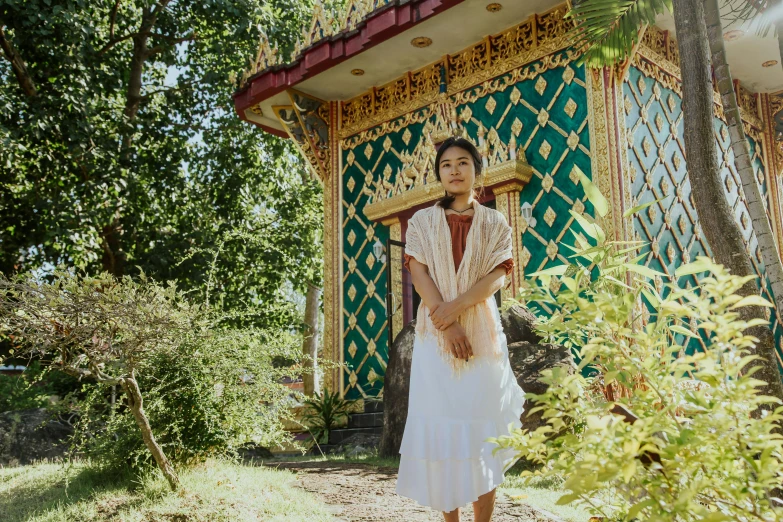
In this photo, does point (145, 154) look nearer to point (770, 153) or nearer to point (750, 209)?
point (770, 153)

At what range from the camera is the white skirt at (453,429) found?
283cm

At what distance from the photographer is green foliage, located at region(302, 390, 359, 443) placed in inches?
377

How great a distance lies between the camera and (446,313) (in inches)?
119

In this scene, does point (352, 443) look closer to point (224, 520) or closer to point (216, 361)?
point (216, 361)

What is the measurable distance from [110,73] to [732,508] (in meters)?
11.8

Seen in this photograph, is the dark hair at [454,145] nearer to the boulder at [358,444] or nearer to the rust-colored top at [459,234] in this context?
the rust-colored top at [459,234]

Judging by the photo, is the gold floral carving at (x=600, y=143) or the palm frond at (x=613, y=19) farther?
the gold floral carving at (x=600, y=143)

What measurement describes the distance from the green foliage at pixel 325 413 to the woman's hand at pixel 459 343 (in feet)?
22.1

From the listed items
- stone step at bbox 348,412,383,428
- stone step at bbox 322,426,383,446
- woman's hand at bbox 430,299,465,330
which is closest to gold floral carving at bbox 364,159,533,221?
stone step at bbox 348,412,383,428

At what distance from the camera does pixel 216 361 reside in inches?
187

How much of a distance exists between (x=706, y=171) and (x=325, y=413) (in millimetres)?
7155

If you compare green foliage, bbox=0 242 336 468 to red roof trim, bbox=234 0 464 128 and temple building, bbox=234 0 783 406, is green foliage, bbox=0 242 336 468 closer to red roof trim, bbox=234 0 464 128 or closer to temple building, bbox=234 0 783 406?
temple building, bbox=234 0 783 406

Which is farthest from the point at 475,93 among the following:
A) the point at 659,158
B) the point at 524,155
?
the point at 659,158

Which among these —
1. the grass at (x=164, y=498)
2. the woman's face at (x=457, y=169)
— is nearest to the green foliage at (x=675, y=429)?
the woman's face at (x=457, y=169)
